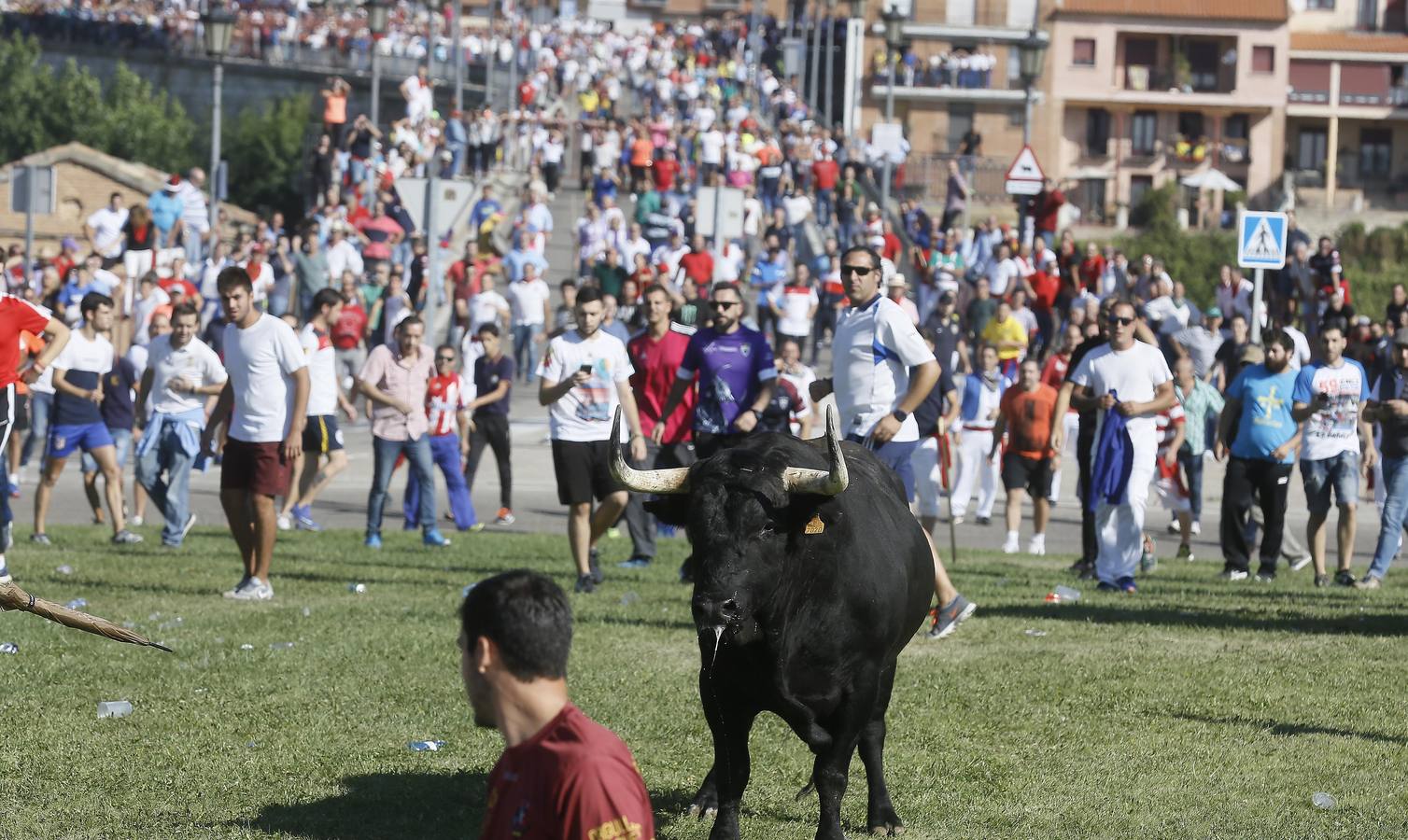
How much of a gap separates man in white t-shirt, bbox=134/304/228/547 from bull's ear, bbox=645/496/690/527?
8860mm

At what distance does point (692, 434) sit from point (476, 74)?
155 feet

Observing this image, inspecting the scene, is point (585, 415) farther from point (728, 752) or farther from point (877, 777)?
point (728, 752)

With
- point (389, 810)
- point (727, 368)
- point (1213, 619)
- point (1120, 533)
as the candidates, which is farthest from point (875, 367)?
point (389, 810)

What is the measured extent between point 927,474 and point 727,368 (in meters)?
4.41

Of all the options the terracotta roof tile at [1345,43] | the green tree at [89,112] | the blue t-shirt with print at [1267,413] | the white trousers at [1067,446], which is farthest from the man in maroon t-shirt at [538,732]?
the terracotta roof tile at [1345,43]

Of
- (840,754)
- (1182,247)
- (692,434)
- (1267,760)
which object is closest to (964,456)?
(692,434)

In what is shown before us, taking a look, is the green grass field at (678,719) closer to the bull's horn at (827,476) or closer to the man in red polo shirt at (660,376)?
the man in red polo shirt at (660,376)

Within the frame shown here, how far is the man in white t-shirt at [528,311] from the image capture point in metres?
27.7

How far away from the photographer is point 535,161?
3897 cm

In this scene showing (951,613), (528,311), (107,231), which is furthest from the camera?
(107,231)

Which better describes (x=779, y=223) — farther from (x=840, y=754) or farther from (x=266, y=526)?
(x=840, y=754)

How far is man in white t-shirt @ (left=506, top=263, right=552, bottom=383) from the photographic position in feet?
90.9

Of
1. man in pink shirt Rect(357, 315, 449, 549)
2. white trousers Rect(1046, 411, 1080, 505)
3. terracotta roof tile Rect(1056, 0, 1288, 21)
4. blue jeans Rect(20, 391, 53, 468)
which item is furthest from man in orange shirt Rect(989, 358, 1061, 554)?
terracotta roof tile Rect(1056, 0, 1288, 21)

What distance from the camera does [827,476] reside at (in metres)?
6.80
